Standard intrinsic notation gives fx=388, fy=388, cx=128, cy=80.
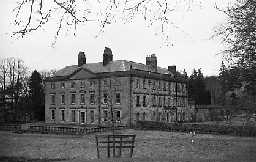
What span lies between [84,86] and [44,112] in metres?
14.3

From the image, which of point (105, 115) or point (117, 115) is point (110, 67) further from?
point (117, 115)

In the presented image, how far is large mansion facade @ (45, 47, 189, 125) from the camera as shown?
55750 mm

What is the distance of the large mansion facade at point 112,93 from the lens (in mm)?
55750

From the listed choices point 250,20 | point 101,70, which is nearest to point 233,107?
point 250,20

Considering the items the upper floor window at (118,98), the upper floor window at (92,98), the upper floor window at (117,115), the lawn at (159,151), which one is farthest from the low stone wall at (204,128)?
the upper floor window at (92,98)

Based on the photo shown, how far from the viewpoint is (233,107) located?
72.5ft

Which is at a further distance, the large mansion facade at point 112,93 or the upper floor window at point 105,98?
→ the upper floor window at point 105,98

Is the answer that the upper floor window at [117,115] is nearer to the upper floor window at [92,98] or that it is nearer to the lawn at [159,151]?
the upper floor window at [92,98]

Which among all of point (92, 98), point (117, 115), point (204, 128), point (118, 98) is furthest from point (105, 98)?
point (204, 128)

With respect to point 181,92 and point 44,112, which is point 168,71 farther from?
point 44,112

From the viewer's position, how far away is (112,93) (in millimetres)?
55562

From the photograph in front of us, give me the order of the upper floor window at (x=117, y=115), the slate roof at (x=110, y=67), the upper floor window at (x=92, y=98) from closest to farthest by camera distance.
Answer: the upper floor window at (x=117, y=115), the slate roof at (x=110, y=67), the upper floor window at (x=92, y=98)

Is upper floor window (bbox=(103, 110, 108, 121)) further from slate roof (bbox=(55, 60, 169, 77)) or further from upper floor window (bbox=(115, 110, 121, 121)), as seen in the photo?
slate roof (bbox=(55, 60, 169, 77))

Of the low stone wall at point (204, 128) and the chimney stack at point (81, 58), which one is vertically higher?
the chimney stack at point (81, 58)
